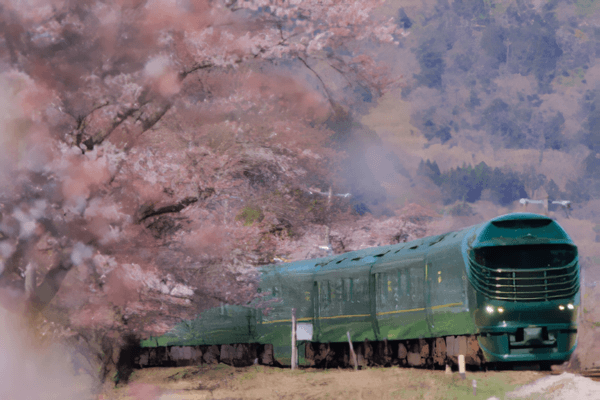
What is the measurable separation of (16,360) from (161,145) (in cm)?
426

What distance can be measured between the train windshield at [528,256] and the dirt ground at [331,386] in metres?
2.20

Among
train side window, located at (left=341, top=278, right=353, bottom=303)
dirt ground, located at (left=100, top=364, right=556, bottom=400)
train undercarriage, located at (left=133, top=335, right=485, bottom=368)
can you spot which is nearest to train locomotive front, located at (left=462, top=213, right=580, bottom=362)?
dirt ground, located at (left=100, top=364, right=556, bottom=400)

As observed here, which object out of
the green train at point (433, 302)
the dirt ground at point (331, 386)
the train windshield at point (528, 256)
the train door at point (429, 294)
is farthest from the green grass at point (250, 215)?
the train windshield at point (528, 256)

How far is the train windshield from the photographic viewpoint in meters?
15.2

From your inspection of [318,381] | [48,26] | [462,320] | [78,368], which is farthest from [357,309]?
[48,26]

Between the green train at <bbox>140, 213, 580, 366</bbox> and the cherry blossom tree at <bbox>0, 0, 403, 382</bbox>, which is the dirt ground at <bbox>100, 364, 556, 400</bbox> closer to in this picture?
the green train at <bbox>140, 213, 580, 366</bbox>

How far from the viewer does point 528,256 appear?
1530cm

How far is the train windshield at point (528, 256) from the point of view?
15.2m

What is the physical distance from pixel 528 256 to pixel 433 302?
2871 millimetres

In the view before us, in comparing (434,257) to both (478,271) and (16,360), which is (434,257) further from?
(16,360)

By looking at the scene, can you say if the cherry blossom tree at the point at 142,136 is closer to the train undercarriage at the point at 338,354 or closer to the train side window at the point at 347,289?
the train undercarriage at the point at 338,354

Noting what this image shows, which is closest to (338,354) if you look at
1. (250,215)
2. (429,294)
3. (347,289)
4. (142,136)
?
(347,289)

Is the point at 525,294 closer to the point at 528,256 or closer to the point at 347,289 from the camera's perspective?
the point at 528,256

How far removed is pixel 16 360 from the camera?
11062mm
